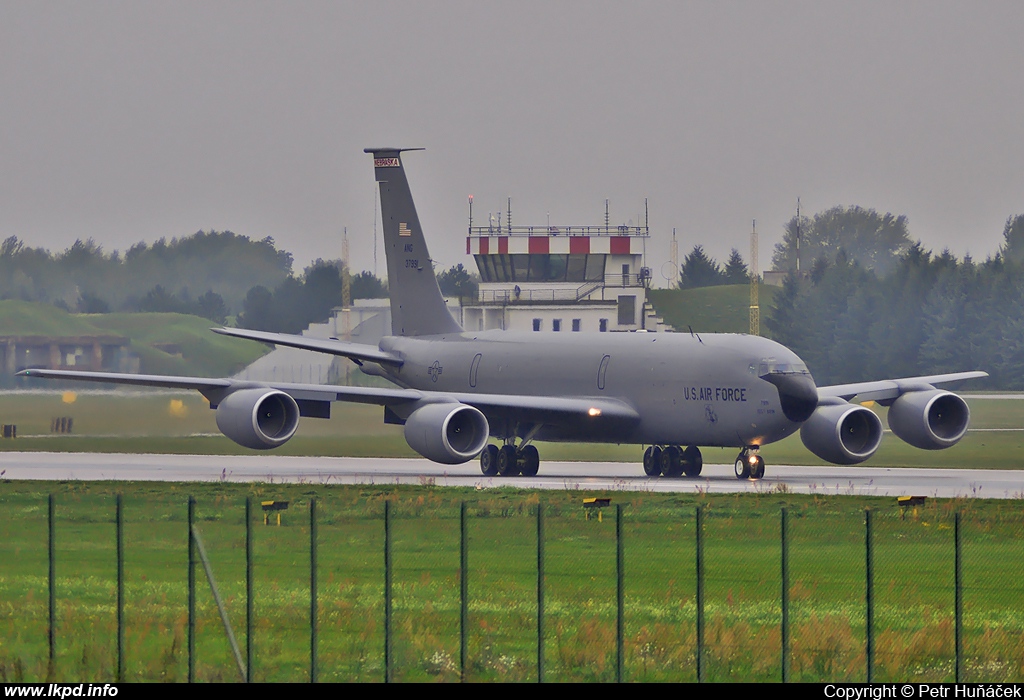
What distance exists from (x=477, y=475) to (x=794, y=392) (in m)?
9.62

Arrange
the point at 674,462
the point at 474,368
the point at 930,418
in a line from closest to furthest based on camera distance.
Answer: the point at 930,418 < the point at 674,462 < the point at 474,368

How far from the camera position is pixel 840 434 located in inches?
1650

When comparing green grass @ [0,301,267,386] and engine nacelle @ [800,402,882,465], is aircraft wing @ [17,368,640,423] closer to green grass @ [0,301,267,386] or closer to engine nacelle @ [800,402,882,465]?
engine nacelle @ [800,402,882,465]

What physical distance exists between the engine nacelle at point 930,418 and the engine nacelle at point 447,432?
11027 millimetres

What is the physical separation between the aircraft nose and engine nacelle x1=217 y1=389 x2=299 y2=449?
12.2 m

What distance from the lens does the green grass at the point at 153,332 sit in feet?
350

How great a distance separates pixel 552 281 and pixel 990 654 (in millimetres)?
67430

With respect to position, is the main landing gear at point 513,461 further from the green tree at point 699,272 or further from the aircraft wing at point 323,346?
the green tree at point 699,272

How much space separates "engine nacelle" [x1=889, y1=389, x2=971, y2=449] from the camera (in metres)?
44.7

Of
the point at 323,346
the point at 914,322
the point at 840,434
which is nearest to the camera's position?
the point at 840,434

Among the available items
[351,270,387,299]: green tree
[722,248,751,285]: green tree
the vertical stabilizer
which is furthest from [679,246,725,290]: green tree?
the vertical stabilizer

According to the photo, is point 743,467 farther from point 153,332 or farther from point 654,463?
point 153,332

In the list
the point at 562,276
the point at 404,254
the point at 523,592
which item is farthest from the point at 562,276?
the point at 523,592

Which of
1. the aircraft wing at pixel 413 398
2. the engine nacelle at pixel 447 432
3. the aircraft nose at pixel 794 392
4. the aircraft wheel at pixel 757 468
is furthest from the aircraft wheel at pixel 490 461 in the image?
the aircraft nose at pixel 794 392
